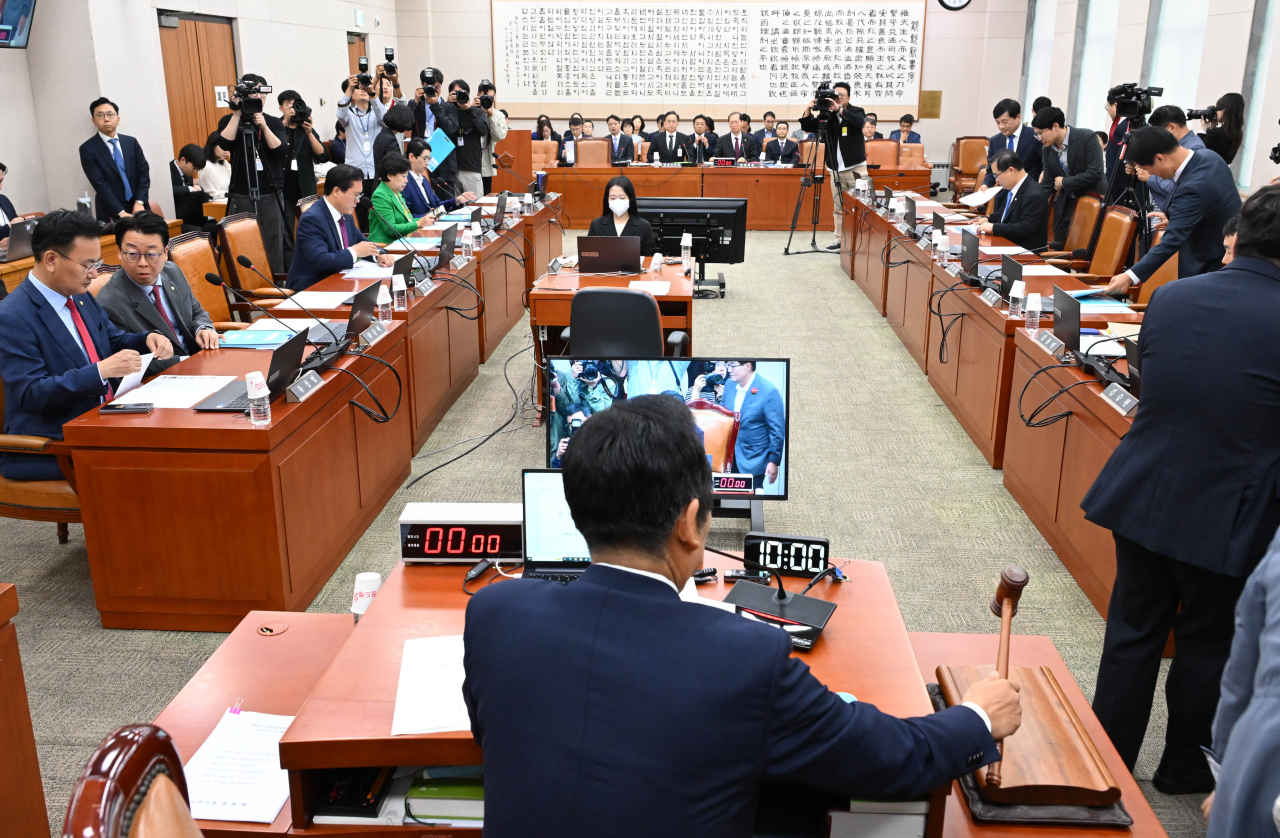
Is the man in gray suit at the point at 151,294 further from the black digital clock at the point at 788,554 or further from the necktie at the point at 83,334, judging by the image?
the black digital clock at the point at 788,554

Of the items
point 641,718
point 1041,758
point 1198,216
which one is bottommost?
point 1041,758

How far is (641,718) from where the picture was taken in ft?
3.71

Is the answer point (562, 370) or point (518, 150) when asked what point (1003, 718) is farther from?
point (518, 150)

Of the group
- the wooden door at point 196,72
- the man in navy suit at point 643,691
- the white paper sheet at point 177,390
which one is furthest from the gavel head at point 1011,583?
the wooden door at point 196,72

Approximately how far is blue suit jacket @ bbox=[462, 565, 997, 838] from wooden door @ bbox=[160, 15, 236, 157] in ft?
26.6

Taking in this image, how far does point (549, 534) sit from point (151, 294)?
2.59 m

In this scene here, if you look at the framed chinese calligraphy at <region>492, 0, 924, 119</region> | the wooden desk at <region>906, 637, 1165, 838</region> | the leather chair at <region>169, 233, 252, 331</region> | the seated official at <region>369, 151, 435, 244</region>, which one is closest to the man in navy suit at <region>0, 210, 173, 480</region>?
the leather chair at <region>169, 233, 252, 331</region>

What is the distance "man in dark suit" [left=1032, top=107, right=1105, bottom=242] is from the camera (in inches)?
261

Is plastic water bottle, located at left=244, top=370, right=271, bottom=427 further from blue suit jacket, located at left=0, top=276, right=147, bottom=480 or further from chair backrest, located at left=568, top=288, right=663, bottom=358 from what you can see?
chair backrest, located at left=568, top=288, right=663, bottom=358

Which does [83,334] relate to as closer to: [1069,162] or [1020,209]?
[1020,209]

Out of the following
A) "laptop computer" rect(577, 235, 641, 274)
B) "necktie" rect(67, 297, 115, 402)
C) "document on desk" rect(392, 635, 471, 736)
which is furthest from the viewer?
"laptop computer" rect(577, 235, 641, 274)

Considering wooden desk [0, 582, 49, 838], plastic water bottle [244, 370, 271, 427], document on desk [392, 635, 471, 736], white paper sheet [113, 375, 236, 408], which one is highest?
plastic water bottle [244, 370, 271, 427]

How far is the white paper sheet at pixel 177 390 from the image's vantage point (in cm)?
307

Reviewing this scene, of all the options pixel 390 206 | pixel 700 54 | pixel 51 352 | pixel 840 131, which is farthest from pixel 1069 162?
pixel 700 54
